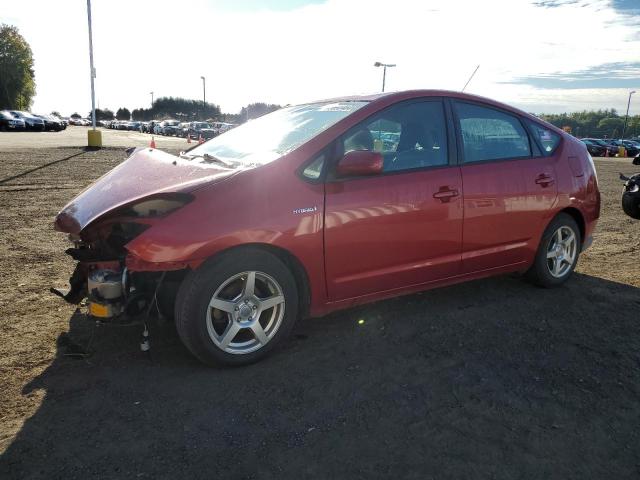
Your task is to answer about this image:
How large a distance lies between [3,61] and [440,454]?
284 ft

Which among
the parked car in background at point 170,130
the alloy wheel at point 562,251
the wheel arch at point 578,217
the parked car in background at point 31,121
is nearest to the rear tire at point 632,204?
the wheel arch at point 578,217

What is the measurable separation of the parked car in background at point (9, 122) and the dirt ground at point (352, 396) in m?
39.9

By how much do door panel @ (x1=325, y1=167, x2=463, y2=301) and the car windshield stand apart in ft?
1.57

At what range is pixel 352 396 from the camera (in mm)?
2857

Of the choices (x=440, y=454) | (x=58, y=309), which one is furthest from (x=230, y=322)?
(x=58, y=309)

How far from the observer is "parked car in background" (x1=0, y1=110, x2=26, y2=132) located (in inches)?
1483

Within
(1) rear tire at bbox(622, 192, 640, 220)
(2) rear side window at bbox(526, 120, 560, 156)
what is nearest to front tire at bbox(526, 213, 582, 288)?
(2) rear side window at bbox(526, 120, 560, 156)

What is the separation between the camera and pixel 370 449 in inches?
94.7

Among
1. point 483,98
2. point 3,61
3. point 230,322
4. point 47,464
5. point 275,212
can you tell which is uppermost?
point 3,61

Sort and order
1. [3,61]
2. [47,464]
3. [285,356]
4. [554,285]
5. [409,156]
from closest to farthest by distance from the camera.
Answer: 1. [47,464]
2. [285,356]
3. [409,156]
4. [554,285]
5. [3,61]

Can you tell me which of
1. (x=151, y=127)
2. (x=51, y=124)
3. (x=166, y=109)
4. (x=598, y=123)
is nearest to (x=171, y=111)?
(x=166, y=109)

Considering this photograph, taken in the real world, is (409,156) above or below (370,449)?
above

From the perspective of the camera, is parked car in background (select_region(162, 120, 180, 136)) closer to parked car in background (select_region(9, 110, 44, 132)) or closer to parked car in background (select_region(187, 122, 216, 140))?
parked car in background (select_region(187, 122, 216, 140))

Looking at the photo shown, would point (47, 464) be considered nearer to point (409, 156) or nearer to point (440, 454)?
point (440, 454)
